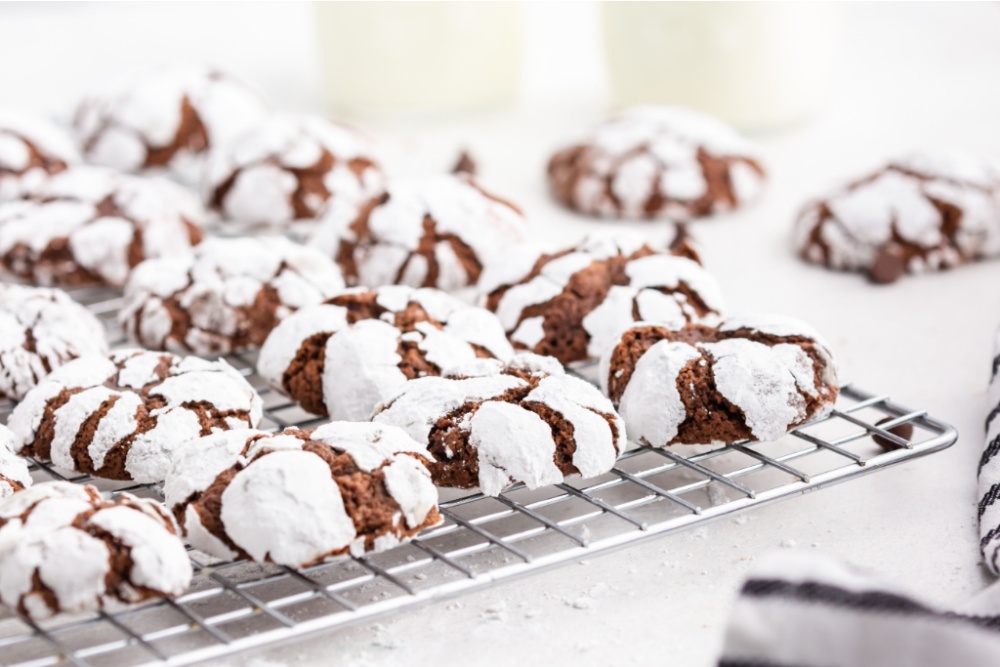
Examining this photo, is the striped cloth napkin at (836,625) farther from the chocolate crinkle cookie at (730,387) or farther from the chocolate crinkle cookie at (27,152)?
the chocolate crinkle cookie at (27,152)

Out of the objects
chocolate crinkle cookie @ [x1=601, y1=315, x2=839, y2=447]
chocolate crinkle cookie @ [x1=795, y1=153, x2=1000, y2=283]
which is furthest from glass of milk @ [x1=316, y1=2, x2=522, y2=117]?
chocolate crinkle cookie @ [x1=601, y1=315, x2=839, y2=447]

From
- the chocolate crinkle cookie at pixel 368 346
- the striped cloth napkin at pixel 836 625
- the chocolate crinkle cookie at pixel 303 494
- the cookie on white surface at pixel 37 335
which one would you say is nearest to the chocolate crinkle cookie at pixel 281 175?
the cookie on white surface at pixel 37 335

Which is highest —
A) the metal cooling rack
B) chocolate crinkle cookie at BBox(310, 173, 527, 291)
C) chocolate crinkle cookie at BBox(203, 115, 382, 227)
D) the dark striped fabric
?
chocolate crinkle cookie at BBox(203, 115, 382, 227)

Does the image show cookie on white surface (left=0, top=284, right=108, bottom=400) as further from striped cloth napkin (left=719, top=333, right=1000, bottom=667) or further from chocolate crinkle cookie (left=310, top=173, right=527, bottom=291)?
striped cloth napkin (left=719, top=333, right=1000, bottom=667)

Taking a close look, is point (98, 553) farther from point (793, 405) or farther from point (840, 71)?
point (840, 71)

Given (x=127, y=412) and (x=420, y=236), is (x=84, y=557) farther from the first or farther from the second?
(x=420, y=236)
